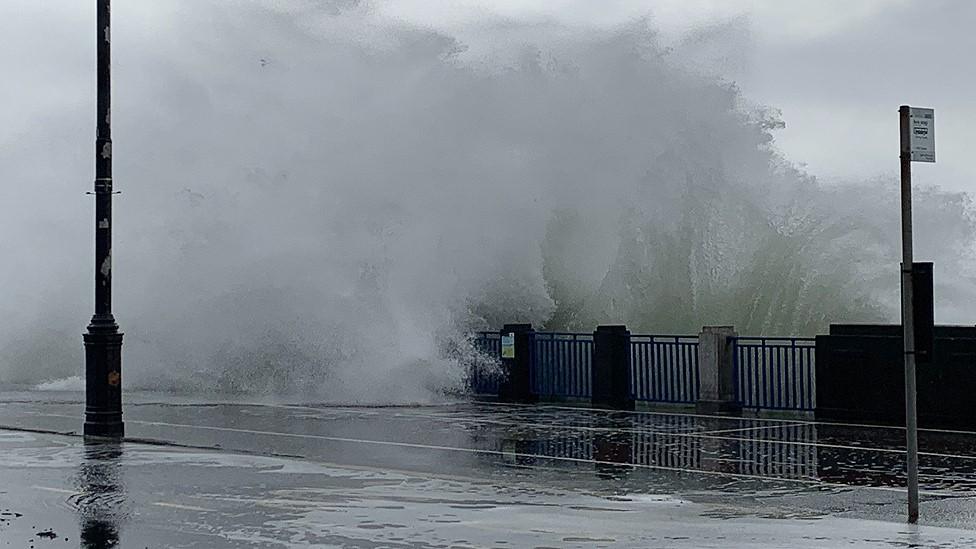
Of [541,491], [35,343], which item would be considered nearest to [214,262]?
[35,343]

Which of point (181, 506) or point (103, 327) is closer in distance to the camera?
point (181, 506)

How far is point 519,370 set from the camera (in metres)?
27.2

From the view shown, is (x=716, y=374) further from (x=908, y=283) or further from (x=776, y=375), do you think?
(x=908, y=283)

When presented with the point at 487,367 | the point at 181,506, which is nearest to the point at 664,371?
the point at 487,367

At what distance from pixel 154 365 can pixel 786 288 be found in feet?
53.4

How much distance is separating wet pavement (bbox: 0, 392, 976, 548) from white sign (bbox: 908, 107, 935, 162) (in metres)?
2.99

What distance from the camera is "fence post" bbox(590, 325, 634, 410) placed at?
25.4 meters

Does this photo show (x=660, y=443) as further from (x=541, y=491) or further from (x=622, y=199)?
(x=622, y=199)

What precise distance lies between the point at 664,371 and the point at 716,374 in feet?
4.53

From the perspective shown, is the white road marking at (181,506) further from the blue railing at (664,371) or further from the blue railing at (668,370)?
the blue railing at (664,371)

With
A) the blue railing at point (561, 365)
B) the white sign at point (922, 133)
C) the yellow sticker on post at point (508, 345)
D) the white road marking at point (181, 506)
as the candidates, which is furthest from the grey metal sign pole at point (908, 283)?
the yellow sticker on post at point (508, 345)

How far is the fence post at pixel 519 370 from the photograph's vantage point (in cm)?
2709

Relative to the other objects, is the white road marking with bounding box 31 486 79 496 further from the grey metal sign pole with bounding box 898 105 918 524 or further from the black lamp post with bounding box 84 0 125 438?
the grey metal sign pole with bounding box 898 105 918 524

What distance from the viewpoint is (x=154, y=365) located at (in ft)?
101
